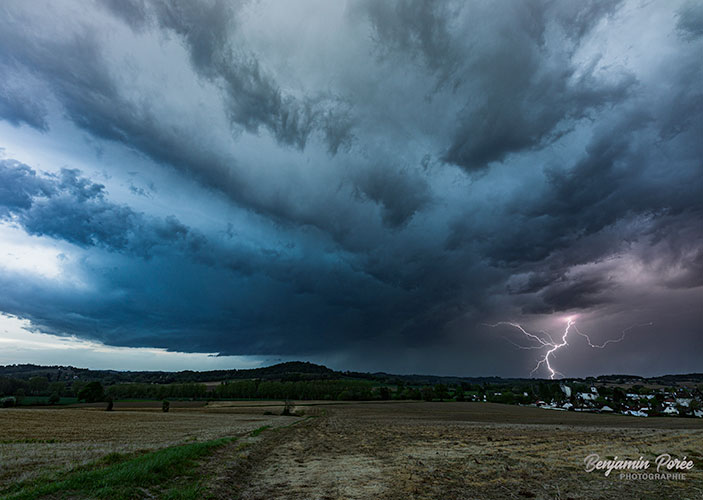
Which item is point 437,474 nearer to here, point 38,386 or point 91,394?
point 91,394

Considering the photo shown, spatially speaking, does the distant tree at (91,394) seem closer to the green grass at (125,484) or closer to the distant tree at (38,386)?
the distant tree at (38,386)

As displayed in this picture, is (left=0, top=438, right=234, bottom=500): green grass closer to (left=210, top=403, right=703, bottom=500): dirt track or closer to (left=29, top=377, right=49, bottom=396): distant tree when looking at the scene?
(left=210, top=403, right=703, bottom=500): dirt track

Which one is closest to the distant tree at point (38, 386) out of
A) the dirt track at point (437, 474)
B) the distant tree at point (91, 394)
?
the distant tree at point (91, 394)

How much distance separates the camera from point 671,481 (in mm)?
15820

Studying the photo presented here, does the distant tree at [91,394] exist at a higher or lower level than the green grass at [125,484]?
lower

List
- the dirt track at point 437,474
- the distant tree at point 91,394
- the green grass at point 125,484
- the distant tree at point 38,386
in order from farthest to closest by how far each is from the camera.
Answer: the distant tree at point 38,386 → the distant tree at point 91,394 → the dirt track at point 437,474 → the green grass at point 125,484

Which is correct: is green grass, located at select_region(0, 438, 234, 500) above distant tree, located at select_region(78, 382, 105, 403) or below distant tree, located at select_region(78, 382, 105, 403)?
above

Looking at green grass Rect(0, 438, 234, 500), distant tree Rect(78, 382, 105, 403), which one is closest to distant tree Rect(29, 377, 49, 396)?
distant tree Rect(78, 382, 105, 403)

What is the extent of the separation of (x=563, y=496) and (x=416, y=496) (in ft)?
18.4

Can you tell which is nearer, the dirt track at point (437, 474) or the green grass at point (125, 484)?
the green grass at point (125, 484)

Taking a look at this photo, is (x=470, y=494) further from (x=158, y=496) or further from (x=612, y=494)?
(x=158, y=496)

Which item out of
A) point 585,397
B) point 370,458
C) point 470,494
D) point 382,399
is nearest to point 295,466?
point 370,458

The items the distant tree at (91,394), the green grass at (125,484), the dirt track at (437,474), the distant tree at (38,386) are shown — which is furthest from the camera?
the distant tree at (38,386)

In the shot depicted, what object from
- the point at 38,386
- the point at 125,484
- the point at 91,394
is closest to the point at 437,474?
the point at 125,484
